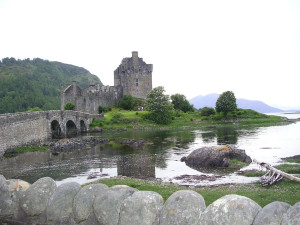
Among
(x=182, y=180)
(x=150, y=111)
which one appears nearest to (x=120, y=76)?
(x=150, y=111)

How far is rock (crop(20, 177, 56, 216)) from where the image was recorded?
8.91m

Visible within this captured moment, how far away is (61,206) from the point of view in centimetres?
861

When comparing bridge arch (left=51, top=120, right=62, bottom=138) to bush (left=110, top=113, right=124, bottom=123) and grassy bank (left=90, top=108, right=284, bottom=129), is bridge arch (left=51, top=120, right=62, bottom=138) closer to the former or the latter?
grassy bank (left=90, top=108, right=284, bottom=129)

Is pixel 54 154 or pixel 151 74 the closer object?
pixel 54 154

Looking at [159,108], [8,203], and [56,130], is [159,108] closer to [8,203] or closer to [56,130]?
[56,130]

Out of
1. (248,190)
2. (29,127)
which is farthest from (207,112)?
(248,190)

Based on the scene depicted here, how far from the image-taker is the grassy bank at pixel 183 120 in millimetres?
73438

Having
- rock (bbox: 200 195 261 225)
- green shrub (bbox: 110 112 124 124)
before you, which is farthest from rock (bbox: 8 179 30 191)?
green shrub (bbox: 110 112 124 124)

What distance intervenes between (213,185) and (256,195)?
4.05 m

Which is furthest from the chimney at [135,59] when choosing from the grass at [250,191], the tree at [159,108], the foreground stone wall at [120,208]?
the foreground stone wall at [120,208]

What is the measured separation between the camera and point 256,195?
560 inches

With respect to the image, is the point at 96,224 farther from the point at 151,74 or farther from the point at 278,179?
the point at 151,74

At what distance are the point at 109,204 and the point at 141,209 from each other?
102 centimetres

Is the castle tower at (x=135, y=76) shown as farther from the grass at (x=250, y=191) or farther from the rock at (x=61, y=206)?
the rock at (x=61, y=206)
